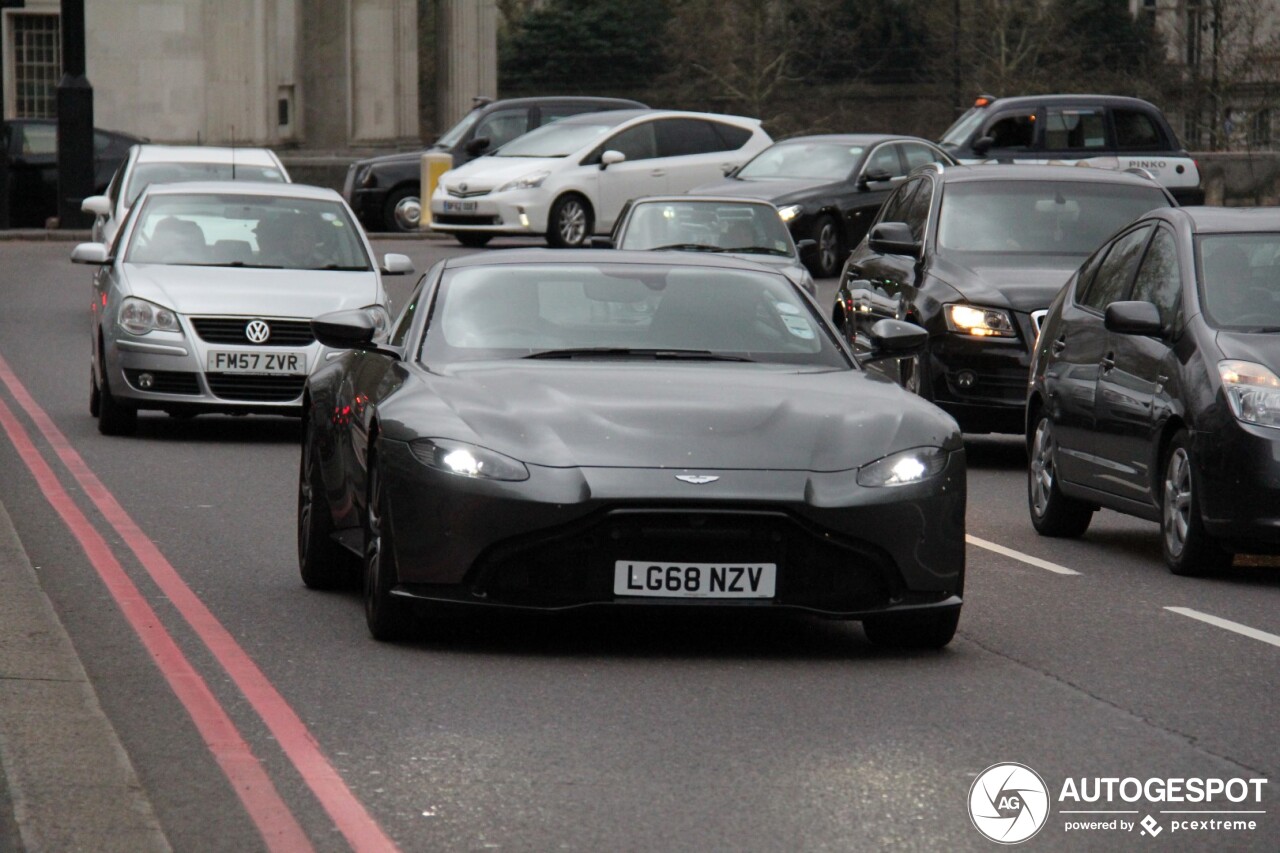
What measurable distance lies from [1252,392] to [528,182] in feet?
78.8

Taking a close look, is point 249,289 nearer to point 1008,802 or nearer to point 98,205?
point 98,205

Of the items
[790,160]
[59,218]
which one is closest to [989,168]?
[790,160]

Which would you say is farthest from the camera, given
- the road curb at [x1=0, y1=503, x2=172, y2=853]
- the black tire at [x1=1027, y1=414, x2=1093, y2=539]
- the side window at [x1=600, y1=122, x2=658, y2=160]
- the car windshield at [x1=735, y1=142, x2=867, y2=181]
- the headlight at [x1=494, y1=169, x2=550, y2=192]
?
the side window at [x1=600, y1=122, x2=658, y2=160]

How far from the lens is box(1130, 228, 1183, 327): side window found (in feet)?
36.1

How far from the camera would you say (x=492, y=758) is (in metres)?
6.37

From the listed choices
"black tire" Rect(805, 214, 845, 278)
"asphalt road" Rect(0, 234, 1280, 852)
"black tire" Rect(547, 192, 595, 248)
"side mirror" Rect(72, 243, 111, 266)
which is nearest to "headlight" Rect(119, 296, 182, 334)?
"side mirror" Rect(72, 243, 111, 266)

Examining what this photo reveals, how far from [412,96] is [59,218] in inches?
867

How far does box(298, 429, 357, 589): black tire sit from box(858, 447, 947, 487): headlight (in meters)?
2.37

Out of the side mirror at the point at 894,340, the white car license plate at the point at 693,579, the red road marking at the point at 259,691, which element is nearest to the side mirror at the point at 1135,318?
the side mirror at the point at 894,340

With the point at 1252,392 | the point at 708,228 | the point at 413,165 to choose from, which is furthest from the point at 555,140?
the point at 1252,392

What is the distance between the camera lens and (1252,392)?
10.1 m

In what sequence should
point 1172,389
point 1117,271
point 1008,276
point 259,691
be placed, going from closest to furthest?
point 259,691 → point 1172,389 → point 1117,271 → point 1008,276

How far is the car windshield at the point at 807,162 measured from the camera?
101ft

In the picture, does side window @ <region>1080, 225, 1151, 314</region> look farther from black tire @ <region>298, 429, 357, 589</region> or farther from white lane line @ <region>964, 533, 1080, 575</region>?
black tire @ <region>298, 429, 357, 589</region>
